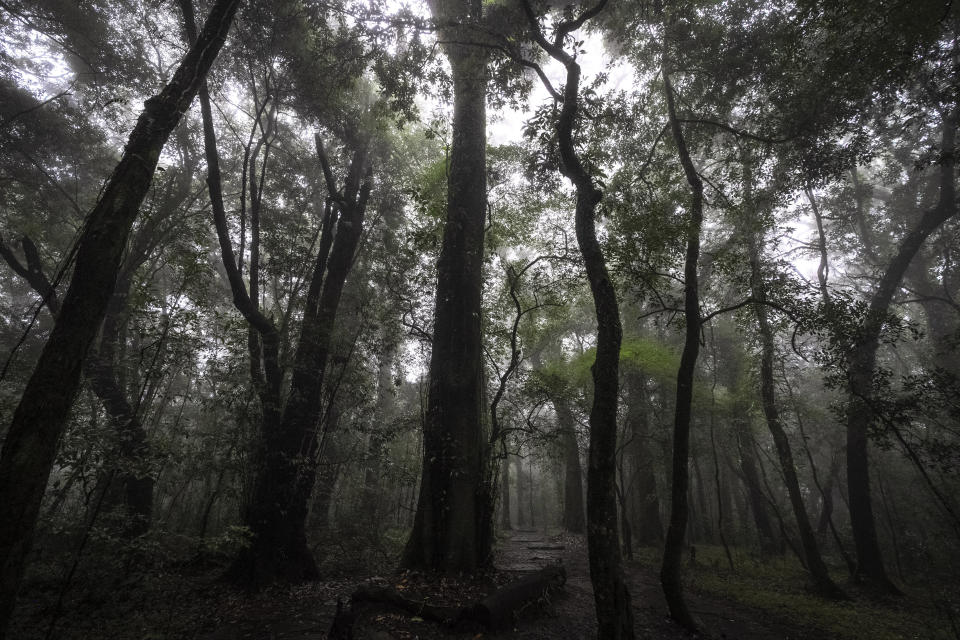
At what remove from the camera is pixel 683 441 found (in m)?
6.90

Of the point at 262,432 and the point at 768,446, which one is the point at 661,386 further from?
the point at 768,446

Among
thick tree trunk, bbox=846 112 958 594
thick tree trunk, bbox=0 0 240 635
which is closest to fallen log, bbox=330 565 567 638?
thick tree trunk, bbox=0 0 240 635

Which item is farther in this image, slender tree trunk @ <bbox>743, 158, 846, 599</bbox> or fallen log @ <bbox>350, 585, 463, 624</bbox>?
slender tree trunk @ <bbox>743, 158, 846, 599</bbox>

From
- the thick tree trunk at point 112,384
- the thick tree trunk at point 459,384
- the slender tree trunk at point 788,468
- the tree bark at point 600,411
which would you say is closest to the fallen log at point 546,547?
the slender tree trunk at point 788,468

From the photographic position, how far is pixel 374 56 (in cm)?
770

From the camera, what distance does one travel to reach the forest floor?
17.7ft

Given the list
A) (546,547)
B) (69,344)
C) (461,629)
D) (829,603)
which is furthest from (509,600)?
(829,603)

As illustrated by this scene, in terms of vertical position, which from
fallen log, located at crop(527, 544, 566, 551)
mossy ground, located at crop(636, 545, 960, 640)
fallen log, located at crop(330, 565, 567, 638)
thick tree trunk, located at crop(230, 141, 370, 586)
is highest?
thick tree trunk, located at crop(230, 141, 370, 586)

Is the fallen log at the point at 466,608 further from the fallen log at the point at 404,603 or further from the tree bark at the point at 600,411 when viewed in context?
the tree bark at the point at 600,411

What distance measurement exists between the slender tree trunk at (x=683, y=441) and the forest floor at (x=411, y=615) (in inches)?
21.8

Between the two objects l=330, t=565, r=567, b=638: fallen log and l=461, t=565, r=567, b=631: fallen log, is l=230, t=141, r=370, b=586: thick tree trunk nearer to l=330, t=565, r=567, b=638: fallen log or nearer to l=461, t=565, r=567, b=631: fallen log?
l=330, t=565, r=567, b=638: fallen log

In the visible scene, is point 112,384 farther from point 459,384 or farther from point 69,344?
point 69,344

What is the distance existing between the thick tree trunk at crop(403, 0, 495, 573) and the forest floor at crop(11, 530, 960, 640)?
0.60 meters

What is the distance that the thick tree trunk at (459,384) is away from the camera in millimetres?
7117
